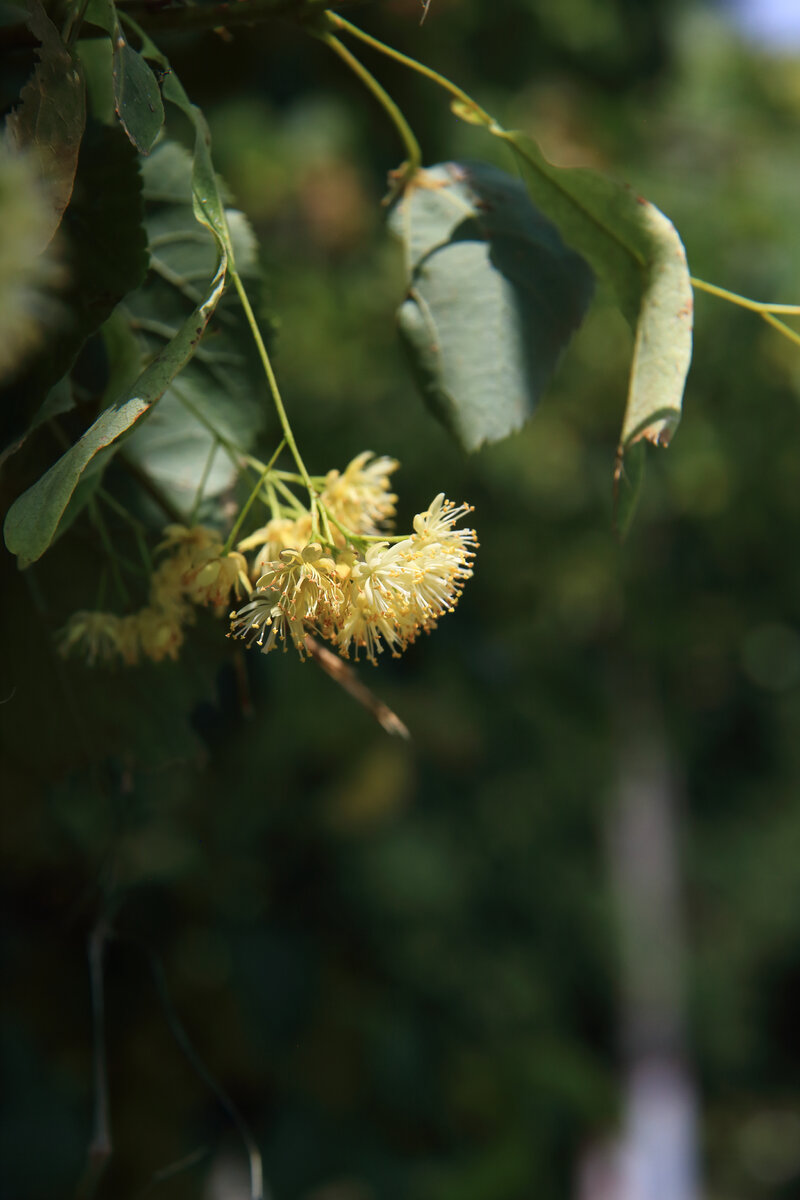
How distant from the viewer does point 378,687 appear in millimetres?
1845

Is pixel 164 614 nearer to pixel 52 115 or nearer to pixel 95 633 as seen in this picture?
pixel 95 633

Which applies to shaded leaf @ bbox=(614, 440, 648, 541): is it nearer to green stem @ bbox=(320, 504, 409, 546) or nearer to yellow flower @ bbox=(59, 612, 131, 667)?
green stem @ bbox=(320, 504, 409, 546)

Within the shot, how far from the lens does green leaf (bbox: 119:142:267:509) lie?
51 cm

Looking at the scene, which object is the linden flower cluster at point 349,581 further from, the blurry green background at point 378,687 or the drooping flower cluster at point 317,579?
the blurry green background at point 378,687

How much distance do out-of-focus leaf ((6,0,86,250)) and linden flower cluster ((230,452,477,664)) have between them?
0.15 m

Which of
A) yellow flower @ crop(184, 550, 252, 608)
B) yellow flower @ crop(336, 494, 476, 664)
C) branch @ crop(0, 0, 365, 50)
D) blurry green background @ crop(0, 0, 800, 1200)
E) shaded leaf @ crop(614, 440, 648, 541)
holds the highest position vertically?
branch @ crop(0, 0, 365, 50)

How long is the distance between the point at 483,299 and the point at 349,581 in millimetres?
182

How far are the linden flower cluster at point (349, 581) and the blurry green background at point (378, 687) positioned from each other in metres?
0.14

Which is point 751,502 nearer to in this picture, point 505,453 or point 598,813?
point 505,453

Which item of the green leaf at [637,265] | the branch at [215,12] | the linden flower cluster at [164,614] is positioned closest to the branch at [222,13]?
the branch at [215,12]

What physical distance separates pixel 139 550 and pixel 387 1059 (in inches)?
65.5

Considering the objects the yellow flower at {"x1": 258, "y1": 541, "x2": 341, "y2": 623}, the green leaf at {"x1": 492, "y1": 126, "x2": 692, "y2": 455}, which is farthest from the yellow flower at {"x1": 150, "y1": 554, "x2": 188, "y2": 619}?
the green leaf at {"x1": 492, "y1": 126, "x2": 692, "y2": 455}

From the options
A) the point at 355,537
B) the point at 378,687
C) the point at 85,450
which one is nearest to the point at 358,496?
the point at 355,537

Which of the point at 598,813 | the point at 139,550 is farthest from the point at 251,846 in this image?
the point at 598,813
